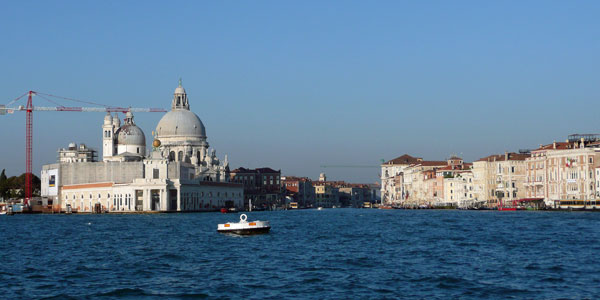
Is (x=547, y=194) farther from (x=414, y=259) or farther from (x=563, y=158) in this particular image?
(x=414, y=259)

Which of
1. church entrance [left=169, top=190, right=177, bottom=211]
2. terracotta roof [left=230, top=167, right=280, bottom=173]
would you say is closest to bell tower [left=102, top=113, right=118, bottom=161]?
church entrance [left=169, top=190, right=177, bottom=211]

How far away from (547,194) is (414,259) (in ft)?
245

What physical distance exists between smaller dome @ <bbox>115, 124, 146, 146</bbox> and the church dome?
588 cm

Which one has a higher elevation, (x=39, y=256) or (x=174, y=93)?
(x=174, y=93)

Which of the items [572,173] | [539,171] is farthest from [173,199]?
[572,173]

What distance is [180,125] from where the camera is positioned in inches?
5399

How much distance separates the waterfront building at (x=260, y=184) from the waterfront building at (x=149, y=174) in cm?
2912

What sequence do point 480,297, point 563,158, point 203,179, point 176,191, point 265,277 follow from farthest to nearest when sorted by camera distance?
point 203,179 → point 176,191 → point 563,158 → point 265,277 → point 480,297

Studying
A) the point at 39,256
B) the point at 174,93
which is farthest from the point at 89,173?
the point at 39,256

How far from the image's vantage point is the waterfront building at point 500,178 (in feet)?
379

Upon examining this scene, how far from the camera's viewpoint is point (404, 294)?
23.2 m

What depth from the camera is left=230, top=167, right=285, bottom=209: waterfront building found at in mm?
173750

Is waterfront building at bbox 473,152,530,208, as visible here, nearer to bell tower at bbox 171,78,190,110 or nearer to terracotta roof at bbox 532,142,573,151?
terracotta roof at bbox 532,142,573,151

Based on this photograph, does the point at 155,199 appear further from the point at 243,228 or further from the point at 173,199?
the point at 243,228
